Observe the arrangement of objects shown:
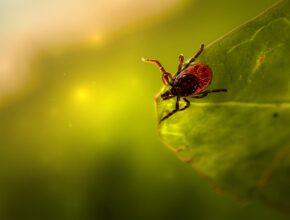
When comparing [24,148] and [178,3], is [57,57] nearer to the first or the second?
[24,148]

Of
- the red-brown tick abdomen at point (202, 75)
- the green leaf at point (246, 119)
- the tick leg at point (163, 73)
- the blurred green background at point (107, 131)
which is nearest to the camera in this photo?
the green leaf at point (246, 119)

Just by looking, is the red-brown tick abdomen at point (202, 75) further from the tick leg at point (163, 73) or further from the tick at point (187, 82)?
the tick leg at point (163, 73)

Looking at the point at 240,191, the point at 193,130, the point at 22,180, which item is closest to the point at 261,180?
the point at 240,191

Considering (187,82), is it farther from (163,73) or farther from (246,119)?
(246,119)

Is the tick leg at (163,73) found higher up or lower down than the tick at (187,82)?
higher up

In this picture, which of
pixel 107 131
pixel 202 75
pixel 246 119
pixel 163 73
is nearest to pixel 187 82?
pixel 163 73

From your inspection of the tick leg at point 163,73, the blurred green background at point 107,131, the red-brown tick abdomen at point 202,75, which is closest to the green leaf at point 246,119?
the red-brown tick abdomen at point 202,75
